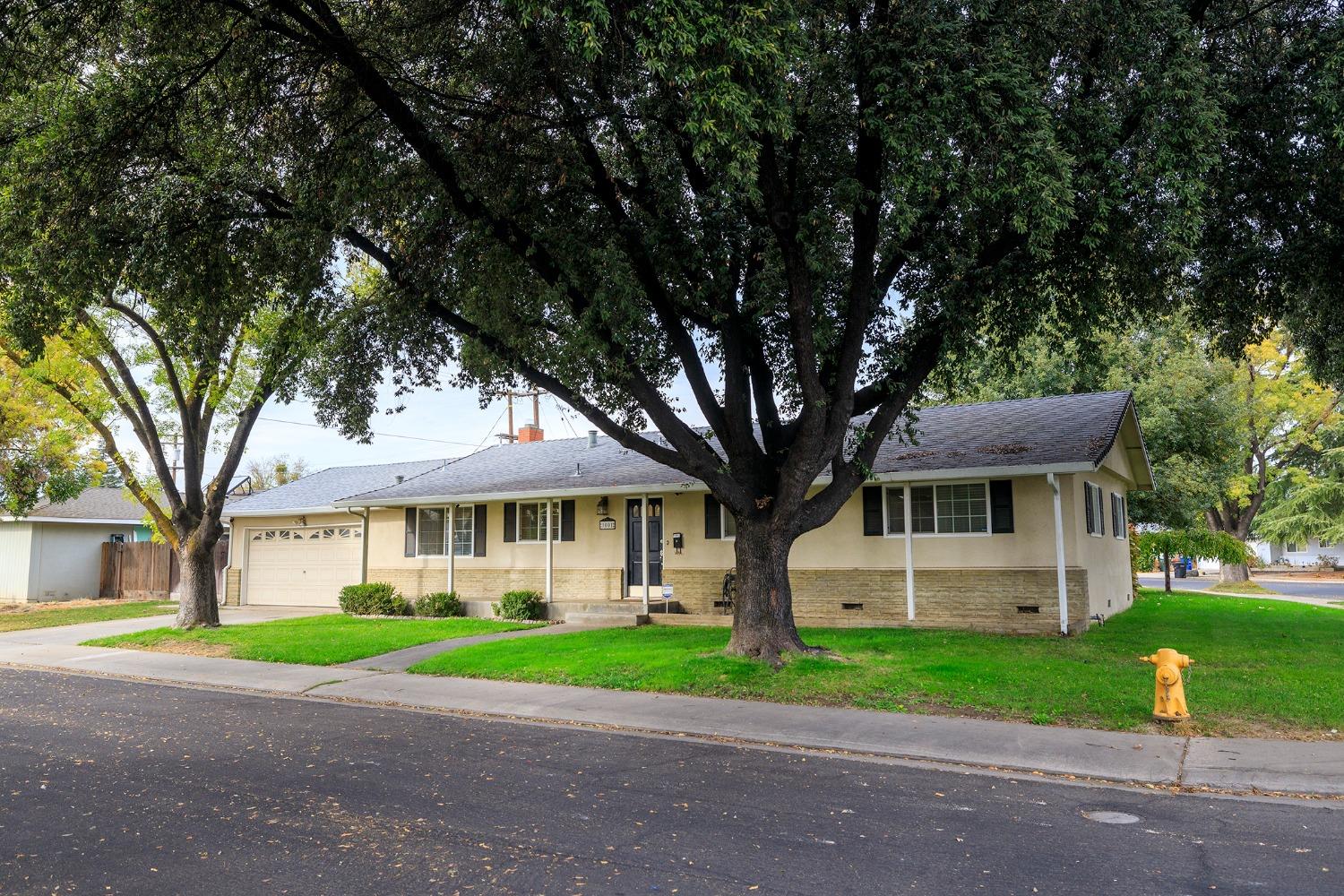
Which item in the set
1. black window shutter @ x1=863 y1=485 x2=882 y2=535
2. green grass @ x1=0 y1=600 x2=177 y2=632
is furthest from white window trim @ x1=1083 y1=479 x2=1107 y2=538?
green grass @ x1=0 y1=600 x2=177 y2=632

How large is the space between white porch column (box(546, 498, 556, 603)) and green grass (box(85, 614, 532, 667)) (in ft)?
4.68

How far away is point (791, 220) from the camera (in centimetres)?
1091

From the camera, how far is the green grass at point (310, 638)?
589 inches

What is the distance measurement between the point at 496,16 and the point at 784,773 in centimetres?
926

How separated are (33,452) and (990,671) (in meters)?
24.2

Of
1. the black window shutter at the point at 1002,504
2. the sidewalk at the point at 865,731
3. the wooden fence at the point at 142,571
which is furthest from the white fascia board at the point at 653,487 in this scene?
the wooden fence at the point at 142,571

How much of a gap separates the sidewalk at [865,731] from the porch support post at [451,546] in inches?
299

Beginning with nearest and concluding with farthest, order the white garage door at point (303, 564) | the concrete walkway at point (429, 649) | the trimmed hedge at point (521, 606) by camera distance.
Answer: the concrete walkway at point (429, 649) < the trimmed hedge at point (521, 606) < the white garage door at point (303, 564)

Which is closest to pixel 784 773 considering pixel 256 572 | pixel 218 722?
pixel 218 722

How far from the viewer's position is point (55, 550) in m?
29.1

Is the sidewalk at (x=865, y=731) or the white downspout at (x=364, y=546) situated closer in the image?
the sidewalk at (x=865, y=731)

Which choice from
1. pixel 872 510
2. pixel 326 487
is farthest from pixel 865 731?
pixel 326 487

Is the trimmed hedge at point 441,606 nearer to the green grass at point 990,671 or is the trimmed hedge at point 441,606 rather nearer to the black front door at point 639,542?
the black front door at point 639,542

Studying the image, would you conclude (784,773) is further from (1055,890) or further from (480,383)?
(480,383)
